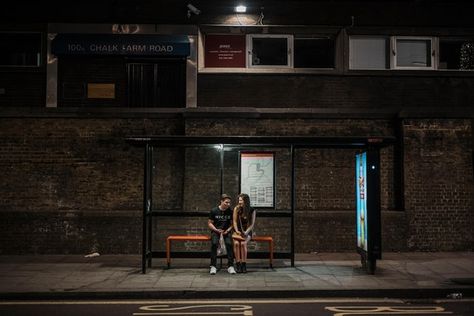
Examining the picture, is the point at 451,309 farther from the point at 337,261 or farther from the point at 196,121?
the point at 196,121

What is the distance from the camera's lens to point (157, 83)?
14023mm

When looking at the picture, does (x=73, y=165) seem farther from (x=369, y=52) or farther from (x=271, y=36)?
(x=369, y=52)

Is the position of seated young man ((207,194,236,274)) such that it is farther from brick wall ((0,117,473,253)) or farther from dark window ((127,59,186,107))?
dark window ((127,59,186,107))

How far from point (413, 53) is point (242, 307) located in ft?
29.8

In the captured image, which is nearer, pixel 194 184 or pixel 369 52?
pixel 194 184

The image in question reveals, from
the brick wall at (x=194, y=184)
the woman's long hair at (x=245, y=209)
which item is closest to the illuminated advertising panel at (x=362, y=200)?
the brick wall at (x=194, y=184)

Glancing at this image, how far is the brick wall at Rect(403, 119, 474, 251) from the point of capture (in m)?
13.0

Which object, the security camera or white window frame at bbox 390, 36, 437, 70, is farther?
white window frame at bbox 390, 36, 437, 70

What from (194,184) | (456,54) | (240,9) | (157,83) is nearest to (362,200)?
(194,184)

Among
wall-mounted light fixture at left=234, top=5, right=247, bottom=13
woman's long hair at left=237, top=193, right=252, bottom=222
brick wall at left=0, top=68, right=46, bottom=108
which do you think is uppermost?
wall-mounted light fixture at left=234, top=5, right=247, bottom=13

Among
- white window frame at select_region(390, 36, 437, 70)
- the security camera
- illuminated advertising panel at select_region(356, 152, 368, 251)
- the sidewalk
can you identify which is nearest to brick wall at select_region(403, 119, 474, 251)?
the sidewalk

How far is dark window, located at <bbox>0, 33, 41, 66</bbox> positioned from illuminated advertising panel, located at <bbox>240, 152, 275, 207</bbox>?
635cm

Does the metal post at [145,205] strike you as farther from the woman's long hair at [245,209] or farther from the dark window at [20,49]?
the dark window at [20,49]

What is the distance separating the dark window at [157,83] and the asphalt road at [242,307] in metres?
6.46
